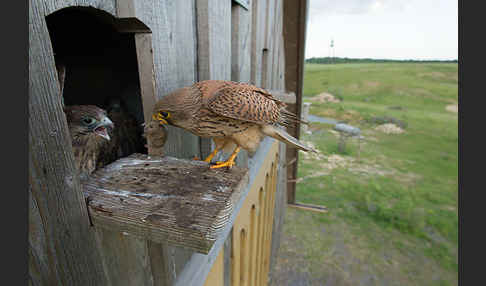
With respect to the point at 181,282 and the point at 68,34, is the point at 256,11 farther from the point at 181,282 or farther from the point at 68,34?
the point at 181,282

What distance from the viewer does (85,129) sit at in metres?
1.20

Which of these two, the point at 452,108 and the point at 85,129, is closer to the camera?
the point at 85,129

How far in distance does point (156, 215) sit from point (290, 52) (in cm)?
472

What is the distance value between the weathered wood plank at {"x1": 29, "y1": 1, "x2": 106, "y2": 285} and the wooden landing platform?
7cm

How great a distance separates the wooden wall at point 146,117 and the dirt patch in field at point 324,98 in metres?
24.5

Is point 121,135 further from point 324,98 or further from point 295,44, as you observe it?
point 324,98

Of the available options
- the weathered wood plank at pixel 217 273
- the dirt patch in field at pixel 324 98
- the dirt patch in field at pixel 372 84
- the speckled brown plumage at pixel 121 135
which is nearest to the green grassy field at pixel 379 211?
the weathered wood plank at pixel 217 273

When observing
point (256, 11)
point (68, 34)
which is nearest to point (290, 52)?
point (256, 11)

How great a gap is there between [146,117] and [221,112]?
319 millimetres

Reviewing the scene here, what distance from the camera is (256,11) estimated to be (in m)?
2.38

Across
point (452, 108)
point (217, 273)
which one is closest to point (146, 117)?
point (217, 273)

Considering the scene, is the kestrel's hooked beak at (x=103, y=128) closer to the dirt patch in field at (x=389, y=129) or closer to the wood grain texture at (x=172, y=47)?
the wood grain texture at (x=172, y=47)

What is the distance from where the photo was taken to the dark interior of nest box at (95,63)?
1743 millimetres

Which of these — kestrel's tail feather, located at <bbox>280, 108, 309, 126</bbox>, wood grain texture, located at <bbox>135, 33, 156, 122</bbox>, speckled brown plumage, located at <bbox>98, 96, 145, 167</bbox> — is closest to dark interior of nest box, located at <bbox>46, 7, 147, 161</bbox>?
speckled brown plumage, located at <bbox>98, 96, 145, 167</bbox>
